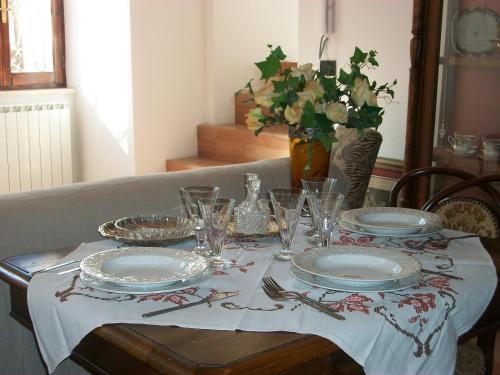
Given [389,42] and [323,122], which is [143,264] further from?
[389,42]

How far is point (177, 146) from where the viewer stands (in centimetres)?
502

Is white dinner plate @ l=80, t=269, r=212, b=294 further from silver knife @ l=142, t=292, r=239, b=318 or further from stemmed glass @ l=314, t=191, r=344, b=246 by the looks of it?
stemmed glass @ l=314, t=191, r=344, b=246

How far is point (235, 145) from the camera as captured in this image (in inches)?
188

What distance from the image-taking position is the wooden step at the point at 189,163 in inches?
189

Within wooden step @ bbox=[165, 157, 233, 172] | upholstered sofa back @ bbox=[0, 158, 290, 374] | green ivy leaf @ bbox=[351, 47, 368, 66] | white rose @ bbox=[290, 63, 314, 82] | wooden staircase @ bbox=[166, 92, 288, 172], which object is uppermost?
green ivy leaf @ bbox=[351, 47, 368, 66]

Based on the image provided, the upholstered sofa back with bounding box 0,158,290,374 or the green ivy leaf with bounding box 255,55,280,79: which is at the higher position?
the green ivy leaf with bounding box 255,55,280,79

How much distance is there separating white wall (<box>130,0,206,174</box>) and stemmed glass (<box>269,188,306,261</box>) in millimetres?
3324

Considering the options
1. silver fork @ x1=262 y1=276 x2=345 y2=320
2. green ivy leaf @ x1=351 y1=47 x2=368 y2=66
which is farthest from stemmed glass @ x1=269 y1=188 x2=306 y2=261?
green ivy leaf @ x1=351 y1=47 x2=368 y2=66

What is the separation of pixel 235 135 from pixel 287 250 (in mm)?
3205

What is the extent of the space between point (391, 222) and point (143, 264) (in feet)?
2.27

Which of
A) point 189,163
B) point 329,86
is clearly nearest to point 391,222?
point 329,86

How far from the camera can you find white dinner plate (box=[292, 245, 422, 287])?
4.61 ft

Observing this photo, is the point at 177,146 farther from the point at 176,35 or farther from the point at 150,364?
the point at 150,364

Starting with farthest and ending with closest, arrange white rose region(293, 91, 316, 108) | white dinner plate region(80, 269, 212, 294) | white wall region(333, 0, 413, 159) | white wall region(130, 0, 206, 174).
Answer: white wall region(130, 0, 206, 174)
white wall region(333, 0, 413, 159)
white rose region(293, 91, 316, 108)
white dinner plate region(80, 269, 212, 294)
